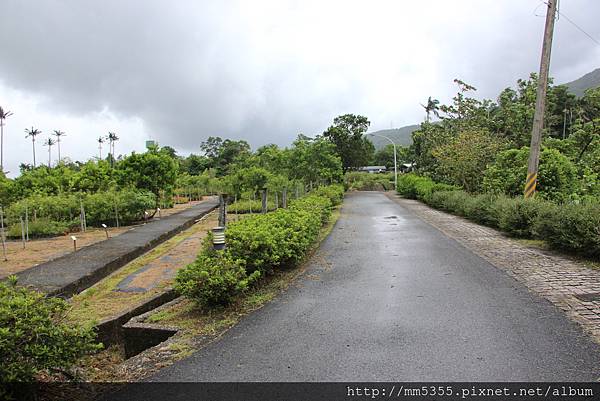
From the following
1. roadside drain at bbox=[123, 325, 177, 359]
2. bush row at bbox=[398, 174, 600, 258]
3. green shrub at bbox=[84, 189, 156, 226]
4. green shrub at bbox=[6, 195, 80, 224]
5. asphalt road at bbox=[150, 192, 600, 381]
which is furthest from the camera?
green shrub at bbox=[84, 189, 156, 226]

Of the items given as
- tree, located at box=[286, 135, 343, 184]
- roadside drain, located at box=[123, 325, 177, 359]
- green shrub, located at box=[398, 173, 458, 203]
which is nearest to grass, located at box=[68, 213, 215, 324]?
roadside drain, located at box=[123, 325, 177, 359]

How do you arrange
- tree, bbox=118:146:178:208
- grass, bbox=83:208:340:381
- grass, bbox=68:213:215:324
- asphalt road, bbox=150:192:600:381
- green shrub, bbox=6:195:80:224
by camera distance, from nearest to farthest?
asphalt road, bbox=150:192:600:381, grass, bbox=83:208:340:381, grass, bbox=68:213:215:324, green shrub, bbox=6:195:80:224, tree, bbox=118:146:178:208

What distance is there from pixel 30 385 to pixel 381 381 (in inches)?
108

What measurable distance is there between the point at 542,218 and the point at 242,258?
731 centimetres

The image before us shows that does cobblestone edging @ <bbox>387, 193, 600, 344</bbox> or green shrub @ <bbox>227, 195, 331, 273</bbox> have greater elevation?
green shrub @ <bbox>227, 195, 331, 273</bbox>

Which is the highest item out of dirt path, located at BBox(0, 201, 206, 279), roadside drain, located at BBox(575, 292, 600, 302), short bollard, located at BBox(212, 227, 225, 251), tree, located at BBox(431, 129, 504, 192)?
tree, located at BBox(431, 129, 504, 192)

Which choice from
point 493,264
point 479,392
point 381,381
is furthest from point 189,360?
point 493,264

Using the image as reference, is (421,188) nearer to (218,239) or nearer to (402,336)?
(218,239)

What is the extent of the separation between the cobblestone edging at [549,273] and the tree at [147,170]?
1261 cm

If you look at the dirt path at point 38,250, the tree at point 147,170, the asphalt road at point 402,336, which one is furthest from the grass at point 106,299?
the tree at point 147,170

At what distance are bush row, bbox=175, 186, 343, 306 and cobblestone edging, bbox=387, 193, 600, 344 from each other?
12.6 ft

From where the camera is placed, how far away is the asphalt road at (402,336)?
3514mm

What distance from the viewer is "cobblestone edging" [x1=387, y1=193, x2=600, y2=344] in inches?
196

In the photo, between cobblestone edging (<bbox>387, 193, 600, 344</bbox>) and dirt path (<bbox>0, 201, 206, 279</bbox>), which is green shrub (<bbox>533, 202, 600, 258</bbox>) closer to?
cobblestone edging (<bbox>387, 193, 600, 344</bbox>)
